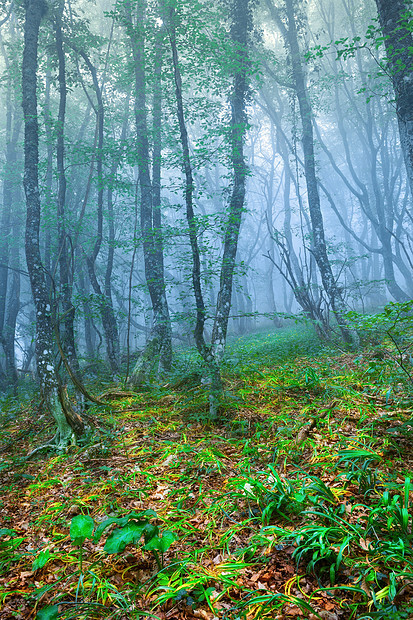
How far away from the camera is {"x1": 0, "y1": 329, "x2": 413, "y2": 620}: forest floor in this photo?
6.34 feet

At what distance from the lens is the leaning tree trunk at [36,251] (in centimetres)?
489

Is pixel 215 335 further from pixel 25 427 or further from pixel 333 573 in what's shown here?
pixel 333 573

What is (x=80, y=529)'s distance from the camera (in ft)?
6.50

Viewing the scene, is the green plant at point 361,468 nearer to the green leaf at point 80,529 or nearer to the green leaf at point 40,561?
the green leaf at point 80,529

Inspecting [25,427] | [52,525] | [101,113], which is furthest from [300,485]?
[101,113]

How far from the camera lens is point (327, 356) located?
7137 mm

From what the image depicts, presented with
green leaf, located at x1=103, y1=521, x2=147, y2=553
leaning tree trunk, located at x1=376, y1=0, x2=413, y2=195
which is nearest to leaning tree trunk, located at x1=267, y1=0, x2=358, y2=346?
leaning tree trunk, located at x1=376, y1=0, x2=413, y2=195

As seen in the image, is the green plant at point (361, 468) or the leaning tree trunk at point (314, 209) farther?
the leaning tree trunk at point (314, 209)

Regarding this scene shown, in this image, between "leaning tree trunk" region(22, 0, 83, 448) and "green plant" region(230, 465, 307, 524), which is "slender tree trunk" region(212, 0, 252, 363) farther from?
"green plant" region(230, 465, 307, 524)

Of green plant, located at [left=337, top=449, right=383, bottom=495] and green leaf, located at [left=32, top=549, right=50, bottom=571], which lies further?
green plant, located at [left=337, top=449, right=383, bottom=495]

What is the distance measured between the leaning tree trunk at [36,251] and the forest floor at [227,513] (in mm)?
675

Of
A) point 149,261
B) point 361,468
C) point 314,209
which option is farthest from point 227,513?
point 314,209

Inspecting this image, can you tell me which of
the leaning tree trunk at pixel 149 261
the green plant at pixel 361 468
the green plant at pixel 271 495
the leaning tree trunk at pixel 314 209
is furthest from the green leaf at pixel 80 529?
the leaning tree trunk at pixel 314 209

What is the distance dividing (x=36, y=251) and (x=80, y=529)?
584 centimetres
